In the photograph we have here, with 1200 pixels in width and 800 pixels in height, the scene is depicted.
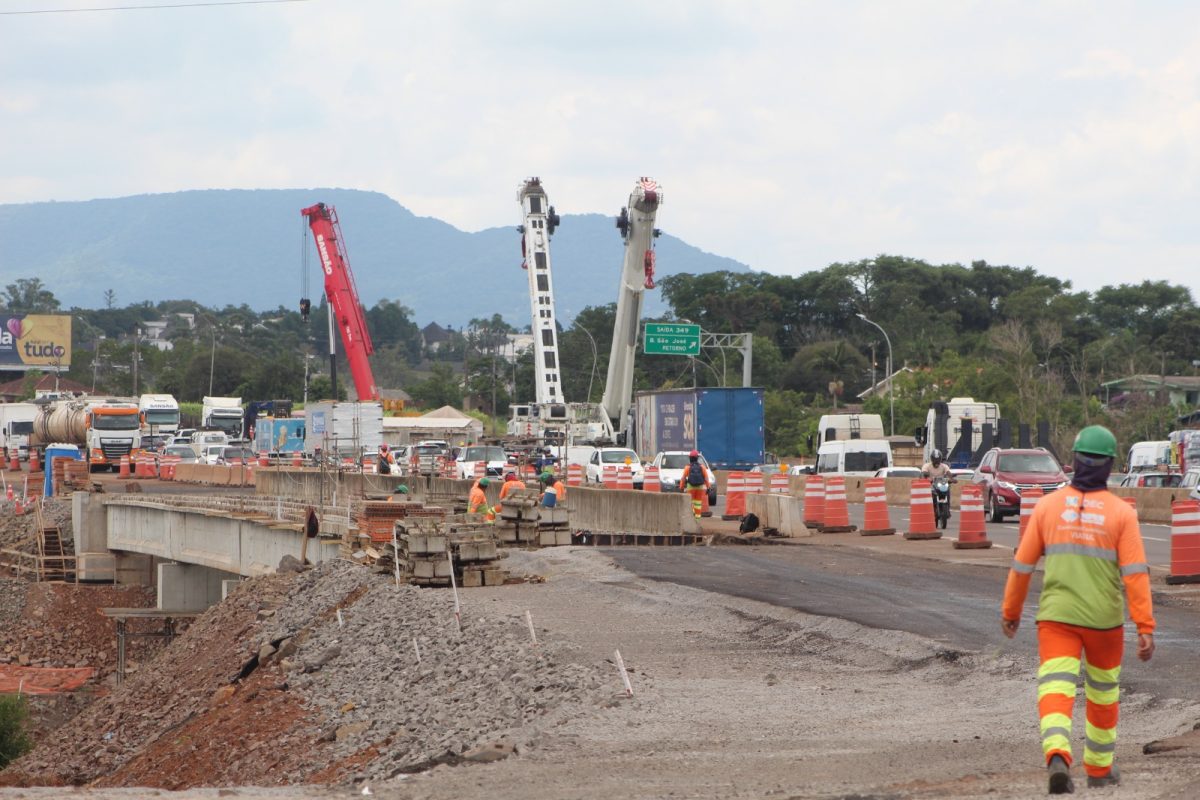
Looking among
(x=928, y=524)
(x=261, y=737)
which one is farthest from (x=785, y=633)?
(x=928, y=524)

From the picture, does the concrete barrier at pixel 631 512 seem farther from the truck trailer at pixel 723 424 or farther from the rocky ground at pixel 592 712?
the truck trailer at pixel 723 424

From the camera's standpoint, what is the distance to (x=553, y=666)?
1340cm

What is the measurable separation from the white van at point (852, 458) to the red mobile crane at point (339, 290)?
1129 inches

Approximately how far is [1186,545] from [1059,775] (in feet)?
40.3

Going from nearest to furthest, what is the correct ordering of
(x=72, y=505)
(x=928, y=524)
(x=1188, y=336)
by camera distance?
(x=928, y=524) → (x=72, y=505) → (x=1188, y=336)

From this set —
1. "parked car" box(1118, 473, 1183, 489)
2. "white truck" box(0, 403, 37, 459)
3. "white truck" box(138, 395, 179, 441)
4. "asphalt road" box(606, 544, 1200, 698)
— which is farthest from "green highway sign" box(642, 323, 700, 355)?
"white truck" box(0, 403, 37, 459)

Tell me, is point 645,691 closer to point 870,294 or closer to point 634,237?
point 634,237

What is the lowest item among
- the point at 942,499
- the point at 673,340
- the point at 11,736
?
the point at 11,736

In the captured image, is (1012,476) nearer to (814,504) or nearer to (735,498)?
(814,504)

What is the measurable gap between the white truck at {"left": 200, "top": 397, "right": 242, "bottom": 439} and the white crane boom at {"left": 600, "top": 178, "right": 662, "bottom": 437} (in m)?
39.9

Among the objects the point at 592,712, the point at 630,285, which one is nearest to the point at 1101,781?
the point at 592,712

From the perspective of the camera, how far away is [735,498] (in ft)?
114

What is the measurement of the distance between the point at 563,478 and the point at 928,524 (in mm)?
17825

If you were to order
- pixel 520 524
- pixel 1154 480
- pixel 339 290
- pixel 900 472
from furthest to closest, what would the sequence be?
1. pixel 339 290
2. pixel 900 472
3. pixel 1154 480
4. pixel 520 524
